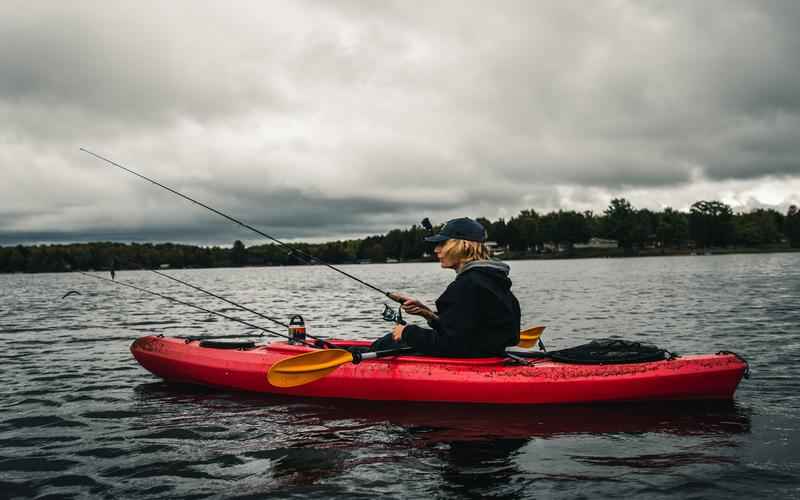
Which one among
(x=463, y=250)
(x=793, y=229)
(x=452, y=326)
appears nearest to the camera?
(x=452, y=326)

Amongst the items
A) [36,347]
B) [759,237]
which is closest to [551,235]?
[759,237]

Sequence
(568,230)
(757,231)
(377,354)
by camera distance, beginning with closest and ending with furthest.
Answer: (377,354)
(757,231)
(568,230)

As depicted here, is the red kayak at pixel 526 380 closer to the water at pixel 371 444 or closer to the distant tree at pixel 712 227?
the water at pixel 371 444

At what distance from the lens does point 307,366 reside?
761cm

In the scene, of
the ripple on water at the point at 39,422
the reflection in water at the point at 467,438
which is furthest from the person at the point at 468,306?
the ripple on water at the point at 39,422

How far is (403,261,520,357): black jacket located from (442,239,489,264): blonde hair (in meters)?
0.20

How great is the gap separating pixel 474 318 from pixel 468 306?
228 millimetres

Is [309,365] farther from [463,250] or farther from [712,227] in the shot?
[712,227]

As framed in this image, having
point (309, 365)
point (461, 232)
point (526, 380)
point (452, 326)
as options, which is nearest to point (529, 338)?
point (526, 380)

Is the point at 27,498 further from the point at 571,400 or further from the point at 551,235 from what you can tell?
the point at 551,235

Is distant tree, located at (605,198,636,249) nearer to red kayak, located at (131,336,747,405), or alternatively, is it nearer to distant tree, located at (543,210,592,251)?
distant tree, located at (543,210,592,251)

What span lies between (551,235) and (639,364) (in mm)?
165799

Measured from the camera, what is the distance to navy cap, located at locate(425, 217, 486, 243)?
7.56 m

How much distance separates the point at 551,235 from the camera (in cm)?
16800
